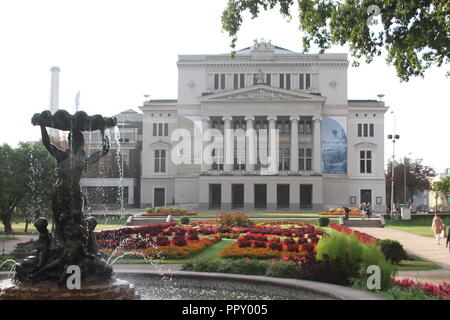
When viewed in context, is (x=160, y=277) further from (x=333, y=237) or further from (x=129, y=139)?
(x=129, y=139)

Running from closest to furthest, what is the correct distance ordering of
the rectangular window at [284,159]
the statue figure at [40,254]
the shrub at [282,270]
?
the statue figure at [40,254] → the shrub at [282,270] → the rectangular window at [284,159]

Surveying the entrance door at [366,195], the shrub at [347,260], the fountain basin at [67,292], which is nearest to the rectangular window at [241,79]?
the entrance door at [366,195]

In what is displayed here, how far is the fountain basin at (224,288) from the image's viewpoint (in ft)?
38.5

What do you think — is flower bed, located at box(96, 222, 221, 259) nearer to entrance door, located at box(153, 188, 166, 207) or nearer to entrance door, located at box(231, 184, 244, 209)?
entrance door, located at box(231, 184, 244, 209)

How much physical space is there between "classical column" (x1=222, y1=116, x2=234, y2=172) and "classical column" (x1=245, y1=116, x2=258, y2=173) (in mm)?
1951

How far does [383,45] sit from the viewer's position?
Result: 2134 centimetres

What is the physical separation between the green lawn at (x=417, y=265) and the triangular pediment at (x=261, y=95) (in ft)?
151

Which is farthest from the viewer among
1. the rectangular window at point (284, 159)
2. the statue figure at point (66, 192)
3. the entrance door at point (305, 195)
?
the rectangular window at point (284, 159)

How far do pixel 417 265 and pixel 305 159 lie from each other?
49.1 meters

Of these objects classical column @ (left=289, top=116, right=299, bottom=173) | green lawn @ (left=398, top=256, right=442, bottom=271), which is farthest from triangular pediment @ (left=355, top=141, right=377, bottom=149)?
green lawn @ (left=398, top=256, right=442, bottom=271)

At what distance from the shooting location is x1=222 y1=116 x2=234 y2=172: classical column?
66.8 meters

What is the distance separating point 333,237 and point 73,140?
7.41 m

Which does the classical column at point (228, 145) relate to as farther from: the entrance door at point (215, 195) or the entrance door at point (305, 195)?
the entrance door at point (305, 195)

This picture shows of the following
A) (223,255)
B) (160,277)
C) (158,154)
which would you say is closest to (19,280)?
(160,277)
